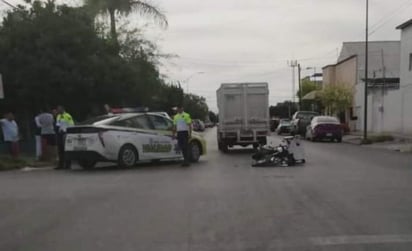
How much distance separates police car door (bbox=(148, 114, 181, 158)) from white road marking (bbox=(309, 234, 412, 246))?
12.1m

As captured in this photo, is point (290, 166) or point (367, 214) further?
point (290, 166)

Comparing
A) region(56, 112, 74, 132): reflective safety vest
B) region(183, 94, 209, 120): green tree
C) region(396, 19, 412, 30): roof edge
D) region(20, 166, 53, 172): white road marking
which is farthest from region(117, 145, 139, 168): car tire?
region(183, 94, 209, 120): green tree

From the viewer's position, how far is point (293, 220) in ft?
29.5

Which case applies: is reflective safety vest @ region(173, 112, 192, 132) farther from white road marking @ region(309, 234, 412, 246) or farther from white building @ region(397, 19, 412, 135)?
white building @ region(397, 19, 412, 135)

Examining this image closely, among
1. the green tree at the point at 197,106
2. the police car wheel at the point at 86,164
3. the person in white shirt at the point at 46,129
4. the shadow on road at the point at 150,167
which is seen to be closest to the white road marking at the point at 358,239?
the shadow on road at the point at 150,167

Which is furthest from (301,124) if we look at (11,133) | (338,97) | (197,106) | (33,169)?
(197,106)

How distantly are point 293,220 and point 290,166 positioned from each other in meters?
9.38

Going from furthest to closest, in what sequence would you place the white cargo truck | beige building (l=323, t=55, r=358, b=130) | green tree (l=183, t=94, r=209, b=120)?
1. green tree (l=183, t=94, r=209, b=120)
2. beige building (l=323, t=55, r=358, b=130)
3. the white cargo truck

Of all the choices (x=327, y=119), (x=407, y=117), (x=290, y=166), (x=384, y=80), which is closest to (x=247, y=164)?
(x=290, y=166)

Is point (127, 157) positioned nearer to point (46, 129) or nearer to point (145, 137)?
point (145, 137)

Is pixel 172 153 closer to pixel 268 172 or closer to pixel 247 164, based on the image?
pixel 247 164

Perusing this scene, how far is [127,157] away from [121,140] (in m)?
0.54

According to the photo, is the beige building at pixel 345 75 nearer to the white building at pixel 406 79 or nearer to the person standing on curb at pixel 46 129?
the white building at pixel 406 79

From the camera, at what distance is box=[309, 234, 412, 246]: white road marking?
7.50 m
